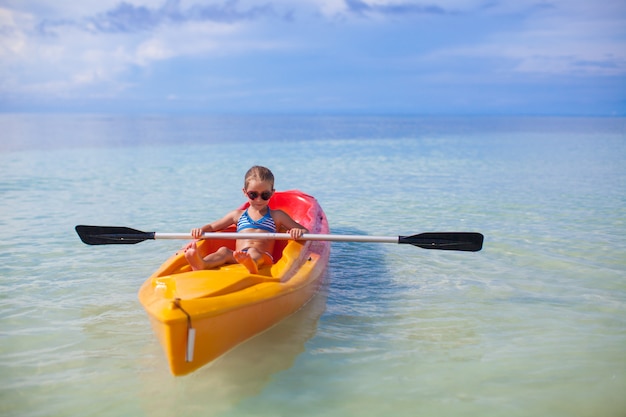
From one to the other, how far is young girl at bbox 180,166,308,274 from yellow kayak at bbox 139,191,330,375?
0.10 metres

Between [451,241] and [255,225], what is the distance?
1.53 meters

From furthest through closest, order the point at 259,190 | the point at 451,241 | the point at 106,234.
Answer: the point at 106,234, the point at 451,241, the point at 259,190

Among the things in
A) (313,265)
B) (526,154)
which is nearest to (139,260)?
(313,265)

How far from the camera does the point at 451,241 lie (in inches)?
183

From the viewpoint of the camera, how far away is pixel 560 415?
3.13 m

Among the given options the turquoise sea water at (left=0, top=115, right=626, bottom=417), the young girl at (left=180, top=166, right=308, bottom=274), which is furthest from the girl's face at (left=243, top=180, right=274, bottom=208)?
the turquoise sea water at (left=0, top=115, right=626, bottom=417)

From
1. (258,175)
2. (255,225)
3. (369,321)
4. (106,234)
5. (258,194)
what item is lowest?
(369,321)

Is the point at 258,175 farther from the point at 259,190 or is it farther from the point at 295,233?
the point at 295,233

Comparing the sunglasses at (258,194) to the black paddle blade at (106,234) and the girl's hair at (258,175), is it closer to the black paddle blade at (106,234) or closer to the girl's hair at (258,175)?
the girl's hair at (258,175)

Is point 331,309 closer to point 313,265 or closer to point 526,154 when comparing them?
point 313,265

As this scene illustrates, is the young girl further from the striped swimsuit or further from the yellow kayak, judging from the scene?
the yellow kayak

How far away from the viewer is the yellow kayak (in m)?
3.12

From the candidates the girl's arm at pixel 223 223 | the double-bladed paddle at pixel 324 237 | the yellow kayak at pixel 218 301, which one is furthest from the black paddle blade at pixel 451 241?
the girl's arm at pixel 223 223

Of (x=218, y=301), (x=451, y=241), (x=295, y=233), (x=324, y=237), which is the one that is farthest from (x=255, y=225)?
(x=451, y=241)
